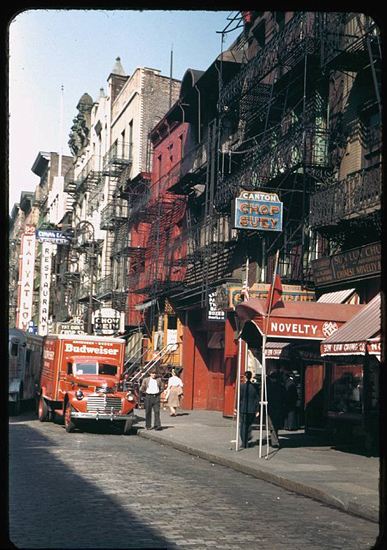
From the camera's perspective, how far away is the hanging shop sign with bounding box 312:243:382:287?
63.9ft

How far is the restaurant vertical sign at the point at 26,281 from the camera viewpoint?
58.6 metres

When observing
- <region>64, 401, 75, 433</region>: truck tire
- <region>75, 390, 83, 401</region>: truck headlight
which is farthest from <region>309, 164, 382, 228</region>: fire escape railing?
<region>64, 401, 75, 433</region>: truck tire

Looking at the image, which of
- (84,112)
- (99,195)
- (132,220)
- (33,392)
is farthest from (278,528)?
(84,112)

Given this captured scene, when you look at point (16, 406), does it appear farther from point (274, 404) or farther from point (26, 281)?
point (26, 281)

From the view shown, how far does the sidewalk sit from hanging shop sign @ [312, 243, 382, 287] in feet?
13.5

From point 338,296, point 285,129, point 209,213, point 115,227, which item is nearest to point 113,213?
point 115,227

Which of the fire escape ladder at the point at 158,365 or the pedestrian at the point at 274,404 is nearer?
the pedestrian at the point at 274,404

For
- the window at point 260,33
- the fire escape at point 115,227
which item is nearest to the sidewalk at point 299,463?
the window at point 260,33

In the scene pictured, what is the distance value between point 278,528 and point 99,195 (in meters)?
45.4

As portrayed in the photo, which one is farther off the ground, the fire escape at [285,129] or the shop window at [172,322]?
the fire escape at [285,129]

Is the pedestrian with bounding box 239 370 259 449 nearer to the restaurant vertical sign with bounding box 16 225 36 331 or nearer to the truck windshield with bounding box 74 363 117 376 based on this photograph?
the truck windshield with bounding box 74 363 117 376

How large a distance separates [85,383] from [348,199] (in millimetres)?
9758

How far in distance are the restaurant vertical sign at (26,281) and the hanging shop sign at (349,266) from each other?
38.5 m

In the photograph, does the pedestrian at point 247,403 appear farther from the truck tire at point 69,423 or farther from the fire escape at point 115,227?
the fire escape at point 115,227
